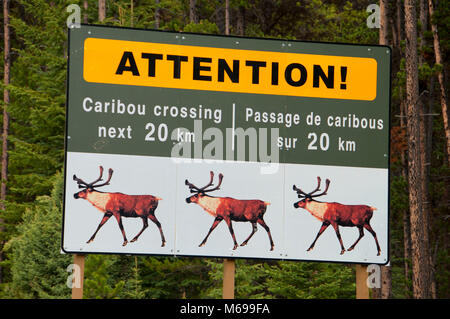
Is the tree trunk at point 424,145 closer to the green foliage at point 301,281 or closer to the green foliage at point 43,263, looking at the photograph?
the green foliage at point 301,281

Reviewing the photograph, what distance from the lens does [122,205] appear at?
7207mm

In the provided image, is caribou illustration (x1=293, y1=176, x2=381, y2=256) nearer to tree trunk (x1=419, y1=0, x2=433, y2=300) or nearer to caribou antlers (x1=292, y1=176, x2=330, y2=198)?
caribou antlers (x1=292, y1=176, x2=330, y2=198)

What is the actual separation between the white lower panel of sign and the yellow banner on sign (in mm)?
759

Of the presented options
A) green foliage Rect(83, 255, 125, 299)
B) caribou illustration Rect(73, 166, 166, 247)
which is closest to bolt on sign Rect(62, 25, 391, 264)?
caribou illustration Rect(73, 166, 166, 247)

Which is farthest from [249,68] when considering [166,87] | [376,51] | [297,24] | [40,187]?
[297,24]

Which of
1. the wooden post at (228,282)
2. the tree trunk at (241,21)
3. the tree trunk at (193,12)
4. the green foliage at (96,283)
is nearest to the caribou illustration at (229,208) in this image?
the wooden post at (228,282)

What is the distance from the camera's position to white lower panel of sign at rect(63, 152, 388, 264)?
714 cm

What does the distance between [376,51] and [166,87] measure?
218cm

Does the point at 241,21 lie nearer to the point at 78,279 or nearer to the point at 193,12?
the point at 193,12

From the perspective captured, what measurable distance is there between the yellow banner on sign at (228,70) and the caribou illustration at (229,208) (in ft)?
3.16

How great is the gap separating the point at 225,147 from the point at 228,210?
2.03 feet

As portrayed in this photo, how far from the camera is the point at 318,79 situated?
7.58 metres

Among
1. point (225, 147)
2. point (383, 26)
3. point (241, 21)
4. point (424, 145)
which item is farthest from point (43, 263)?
point (241, 21)

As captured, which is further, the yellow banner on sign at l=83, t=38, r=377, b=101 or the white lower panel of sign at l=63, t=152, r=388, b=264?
the yellow banner on sign at l=83, t=38, r=377, b=101
